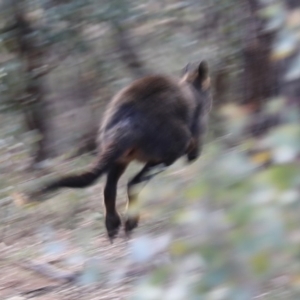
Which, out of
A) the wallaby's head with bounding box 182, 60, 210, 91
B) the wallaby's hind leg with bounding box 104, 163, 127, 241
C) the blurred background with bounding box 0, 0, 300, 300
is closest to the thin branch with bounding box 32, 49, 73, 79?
the blurred background with bounding box 0, 0, 300, 300

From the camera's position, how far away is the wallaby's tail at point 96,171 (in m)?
4.45

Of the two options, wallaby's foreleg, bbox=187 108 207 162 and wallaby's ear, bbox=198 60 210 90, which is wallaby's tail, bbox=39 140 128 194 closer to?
wallaby's foreleg, bbox=187 108 207 162

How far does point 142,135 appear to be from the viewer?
500 centimetres

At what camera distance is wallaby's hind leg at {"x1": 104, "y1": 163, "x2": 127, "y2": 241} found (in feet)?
16.9

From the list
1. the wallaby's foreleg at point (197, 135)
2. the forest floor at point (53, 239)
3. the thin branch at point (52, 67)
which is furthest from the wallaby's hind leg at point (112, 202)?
the thin branch at point (52, 67)

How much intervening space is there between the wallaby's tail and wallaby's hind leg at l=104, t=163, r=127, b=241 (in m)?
0.34

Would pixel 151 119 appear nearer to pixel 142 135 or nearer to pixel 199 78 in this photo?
pixel 142 135

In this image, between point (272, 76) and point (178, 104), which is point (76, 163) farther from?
point (272, 76)

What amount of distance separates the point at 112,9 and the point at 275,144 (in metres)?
4.87

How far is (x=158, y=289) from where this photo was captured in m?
1.64

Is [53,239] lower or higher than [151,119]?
lower

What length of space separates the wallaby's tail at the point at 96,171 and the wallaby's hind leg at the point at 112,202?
1.12 feet

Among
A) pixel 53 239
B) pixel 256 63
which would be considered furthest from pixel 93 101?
pixel 53 239

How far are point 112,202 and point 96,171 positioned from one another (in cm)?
61
